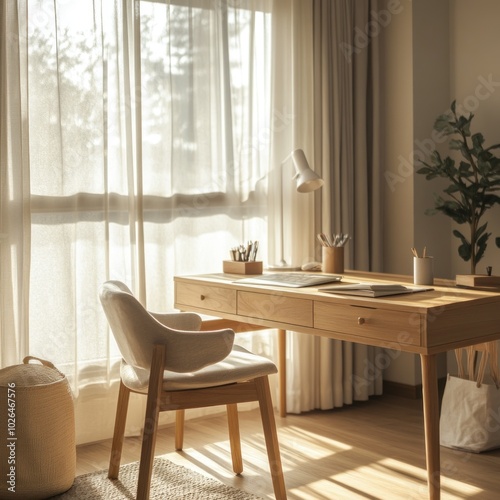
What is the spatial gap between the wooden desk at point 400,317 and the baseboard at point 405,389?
3.70ft

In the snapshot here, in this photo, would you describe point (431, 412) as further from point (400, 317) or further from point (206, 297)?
point (206, 297)

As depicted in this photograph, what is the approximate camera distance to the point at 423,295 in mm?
2623

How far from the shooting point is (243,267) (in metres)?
3.31

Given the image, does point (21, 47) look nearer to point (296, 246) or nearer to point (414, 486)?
point (296, 246)

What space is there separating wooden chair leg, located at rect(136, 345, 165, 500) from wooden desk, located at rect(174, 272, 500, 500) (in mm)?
605

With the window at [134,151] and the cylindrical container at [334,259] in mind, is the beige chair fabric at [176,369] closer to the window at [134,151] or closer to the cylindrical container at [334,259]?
the window at [134,151]

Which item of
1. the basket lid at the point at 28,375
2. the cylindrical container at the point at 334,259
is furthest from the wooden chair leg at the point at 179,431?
the cylindrical container at the point at 334,259

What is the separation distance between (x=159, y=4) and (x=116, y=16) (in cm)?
24

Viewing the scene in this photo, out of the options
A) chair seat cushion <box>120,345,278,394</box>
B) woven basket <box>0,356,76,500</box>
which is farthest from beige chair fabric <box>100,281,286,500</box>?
woven basket <box>0,356,76,500</box>

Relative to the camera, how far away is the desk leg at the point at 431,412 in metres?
2.39

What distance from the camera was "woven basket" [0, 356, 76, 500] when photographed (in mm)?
2598

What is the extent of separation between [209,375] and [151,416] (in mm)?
219

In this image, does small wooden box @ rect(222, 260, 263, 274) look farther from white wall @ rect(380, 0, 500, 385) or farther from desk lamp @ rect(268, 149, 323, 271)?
white wall @ rect(380, 0, 500, 385)

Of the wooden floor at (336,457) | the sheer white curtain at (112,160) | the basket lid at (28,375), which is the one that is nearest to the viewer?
the basket lid at (28,375)
